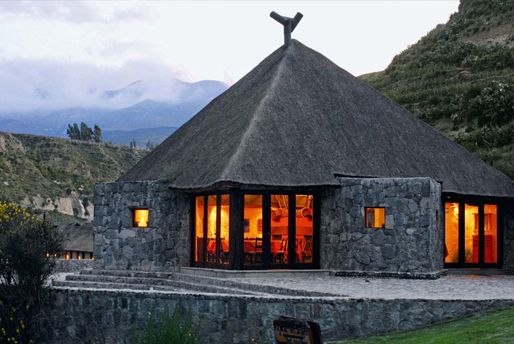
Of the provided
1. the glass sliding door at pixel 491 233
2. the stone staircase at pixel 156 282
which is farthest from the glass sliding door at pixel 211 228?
the glass sliding door at pixel 491 233

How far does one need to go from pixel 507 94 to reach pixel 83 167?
6298 cm

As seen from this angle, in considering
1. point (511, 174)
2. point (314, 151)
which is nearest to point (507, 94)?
point (511, 174)

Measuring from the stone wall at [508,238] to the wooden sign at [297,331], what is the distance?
710 inches

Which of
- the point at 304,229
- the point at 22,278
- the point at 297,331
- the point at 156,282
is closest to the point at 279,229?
the point at 304,229

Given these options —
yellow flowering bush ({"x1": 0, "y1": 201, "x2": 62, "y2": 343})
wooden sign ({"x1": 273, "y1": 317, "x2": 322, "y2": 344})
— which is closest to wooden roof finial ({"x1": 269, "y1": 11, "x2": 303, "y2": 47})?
yellow flowering bush ({"x1": 0, "y1": 201, "x2": 62, "y2": 343})

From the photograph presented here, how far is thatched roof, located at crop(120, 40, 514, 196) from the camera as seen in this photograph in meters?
23.8

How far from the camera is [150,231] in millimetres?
25078

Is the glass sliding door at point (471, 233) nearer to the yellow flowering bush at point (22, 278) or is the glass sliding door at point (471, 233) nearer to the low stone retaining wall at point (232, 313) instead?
the low stone retaining wall at point (232, 313)

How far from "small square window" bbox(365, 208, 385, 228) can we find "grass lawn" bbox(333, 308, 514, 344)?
745 cm

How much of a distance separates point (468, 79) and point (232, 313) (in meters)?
32.4

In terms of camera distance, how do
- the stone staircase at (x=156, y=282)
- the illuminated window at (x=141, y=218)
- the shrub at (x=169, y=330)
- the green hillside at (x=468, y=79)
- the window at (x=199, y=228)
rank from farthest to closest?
the green hillside at (x=468, y=79) < the illuminated window at (x=141, y=218) < the window at (x=199, y=228) < the stone staircase at (x=156, y=282) < the shrub at (x=169, y=330)

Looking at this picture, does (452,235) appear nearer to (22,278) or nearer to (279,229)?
(279,229)

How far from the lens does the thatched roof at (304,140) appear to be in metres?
23.8

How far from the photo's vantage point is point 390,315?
658 inches
